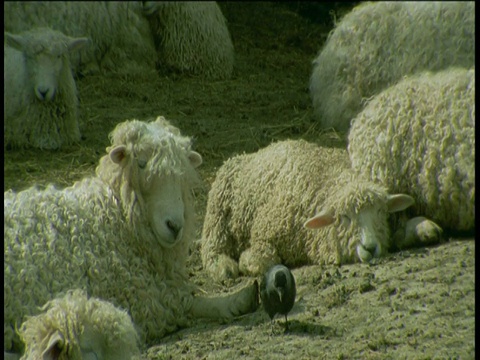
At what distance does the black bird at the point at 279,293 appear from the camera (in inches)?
211

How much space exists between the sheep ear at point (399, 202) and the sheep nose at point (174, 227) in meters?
1.49

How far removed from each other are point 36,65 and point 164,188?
4240 mm

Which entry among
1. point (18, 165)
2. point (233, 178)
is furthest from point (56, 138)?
point (233, 178)

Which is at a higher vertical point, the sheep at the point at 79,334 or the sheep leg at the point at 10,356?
the sheep at the point at 79,334

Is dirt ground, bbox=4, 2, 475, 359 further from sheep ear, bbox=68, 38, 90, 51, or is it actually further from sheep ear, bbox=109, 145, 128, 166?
sheep ear, bbox=109, 145, 128, 166

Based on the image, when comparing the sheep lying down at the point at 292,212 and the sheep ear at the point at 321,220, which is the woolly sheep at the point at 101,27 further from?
the sheep ear at the point at 321,220

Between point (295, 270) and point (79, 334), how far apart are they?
2653mm

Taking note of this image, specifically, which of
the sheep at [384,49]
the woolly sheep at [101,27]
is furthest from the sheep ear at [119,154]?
the woolly sheep at [101,27]

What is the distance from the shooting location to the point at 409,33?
8891 millimetres

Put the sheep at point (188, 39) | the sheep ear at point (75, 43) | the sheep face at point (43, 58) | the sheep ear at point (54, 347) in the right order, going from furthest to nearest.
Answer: the sheep at point (188, 39) → the sheep ear at point (75, 43) → the sheep face at point (43, 58) → the sheep ear at point (54, 347)

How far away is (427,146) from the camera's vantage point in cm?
646

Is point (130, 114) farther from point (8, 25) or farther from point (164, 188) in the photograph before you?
point (164, 188)

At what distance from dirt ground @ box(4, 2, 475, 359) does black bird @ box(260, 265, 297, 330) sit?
4.4 inches

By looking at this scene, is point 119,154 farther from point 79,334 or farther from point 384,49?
point 384,49
